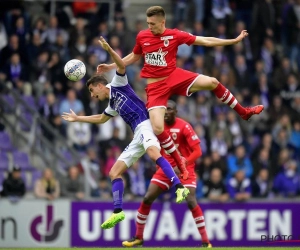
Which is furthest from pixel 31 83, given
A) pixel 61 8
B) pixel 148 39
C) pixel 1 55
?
pixel 148 39

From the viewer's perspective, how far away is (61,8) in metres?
24.6

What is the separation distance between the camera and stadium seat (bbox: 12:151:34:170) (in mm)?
21594

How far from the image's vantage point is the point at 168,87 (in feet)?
51.9

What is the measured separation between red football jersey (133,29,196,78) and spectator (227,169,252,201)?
19.4ft

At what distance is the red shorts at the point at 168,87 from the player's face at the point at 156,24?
2.17 feet

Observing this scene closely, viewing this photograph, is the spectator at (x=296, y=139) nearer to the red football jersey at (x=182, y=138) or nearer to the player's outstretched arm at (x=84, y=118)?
the red football jersey at (x=182, y=138)

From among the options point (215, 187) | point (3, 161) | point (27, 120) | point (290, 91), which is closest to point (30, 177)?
point (3, 161)

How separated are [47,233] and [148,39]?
577 cm

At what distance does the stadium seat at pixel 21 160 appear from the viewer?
850 inches

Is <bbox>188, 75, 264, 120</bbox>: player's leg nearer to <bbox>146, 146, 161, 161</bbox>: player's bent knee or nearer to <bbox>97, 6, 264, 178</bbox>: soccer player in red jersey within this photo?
<bbox>97, 6, 264, 178</bbox>: soccer player in red jersey

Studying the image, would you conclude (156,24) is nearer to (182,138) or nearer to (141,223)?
(182,138)

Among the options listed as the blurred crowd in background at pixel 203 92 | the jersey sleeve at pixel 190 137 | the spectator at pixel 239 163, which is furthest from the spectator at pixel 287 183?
the jersey sleeve at pixel 190 137

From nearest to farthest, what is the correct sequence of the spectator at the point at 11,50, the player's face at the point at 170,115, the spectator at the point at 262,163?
1. the player's face at the point at 170,115
2. the spectator at the point at 11,50
3. the spectator at the point at 262,163

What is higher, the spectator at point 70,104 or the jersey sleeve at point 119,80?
the jersey sleeve at point 119,80
